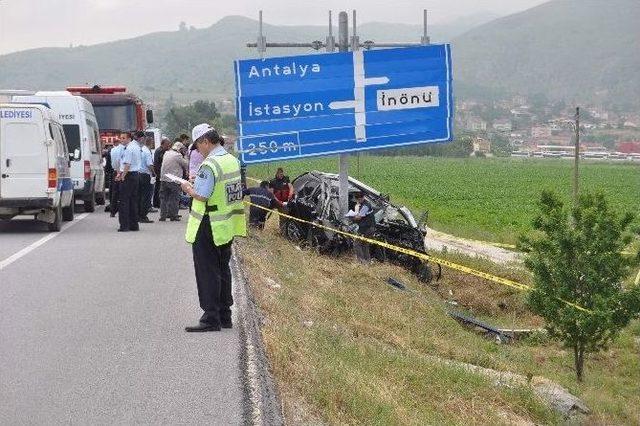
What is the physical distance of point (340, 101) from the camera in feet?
66.8

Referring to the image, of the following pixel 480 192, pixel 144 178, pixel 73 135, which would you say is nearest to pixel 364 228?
pixel 144 178

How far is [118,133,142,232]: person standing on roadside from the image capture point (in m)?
18.1

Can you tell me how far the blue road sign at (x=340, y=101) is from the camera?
2012 centimetres

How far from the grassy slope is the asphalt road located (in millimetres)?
570

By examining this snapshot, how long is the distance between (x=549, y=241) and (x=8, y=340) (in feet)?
26.0

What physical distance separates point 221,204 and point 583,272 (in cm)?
681

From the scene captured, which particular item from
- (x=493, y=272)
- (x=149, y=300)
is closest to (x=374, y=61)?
(x=493, y=272)

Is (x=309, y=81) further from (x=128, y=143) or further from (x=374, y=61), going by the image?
(x=128, y=143)

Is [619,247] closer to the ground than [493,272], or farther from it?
farther from it

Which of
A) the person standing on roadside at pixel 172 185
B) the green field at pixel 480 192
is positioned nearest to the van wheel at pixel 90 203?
the person standing on roadside at pixel 172 185

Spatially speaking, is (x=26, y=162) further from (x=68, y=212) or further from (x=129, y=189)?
(x=68, y=212)

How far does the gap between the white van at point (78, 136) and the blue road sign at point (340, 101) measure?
522cm

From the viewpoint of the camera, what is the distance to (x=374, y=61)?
2030 cm

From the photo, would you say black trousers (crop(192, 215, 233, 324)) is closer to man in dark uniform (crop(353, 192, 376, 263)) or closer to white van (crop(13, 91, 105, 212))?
man in dark uniform (crop(353, 192, 376, 263))
